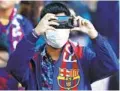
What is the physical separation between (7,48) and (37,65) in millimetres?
522

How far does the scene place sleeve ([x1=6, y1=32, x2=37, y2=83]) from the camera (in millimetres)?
3213

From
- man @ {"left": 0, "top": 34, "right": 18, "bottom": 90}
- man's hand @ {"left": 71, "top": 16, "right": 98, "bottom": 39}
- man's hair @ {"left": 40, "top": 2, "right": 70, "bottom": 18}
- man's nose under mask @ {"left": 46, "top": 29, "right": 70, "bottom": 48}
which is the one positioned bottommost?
man @ {"left": 0, "top": 34, "right": 18, "bottom": 90}

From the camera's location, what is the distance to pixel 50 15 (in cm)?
327

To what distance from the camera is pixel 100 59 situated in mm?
3316

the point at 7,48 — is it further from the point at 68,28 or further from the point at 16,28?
the point at 68,28

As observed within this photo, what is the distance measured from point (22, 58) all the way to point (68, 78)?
0.35 metres

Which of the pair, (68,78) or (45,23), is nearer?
(45,23)

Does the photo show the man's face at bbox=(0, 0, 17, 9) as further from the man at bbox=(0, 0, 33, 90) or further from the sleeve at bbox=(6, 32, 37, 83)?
the sleeve at bbox=(6, 32, 37, 83)

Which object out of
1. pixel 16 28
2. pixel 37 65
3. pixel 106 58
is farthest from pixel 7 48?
pixel 106 58

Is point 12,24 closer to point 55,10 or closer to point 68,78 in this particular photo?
point 55,10

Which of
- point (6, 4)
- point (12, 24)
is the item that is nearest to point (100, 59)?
point (12, 24)

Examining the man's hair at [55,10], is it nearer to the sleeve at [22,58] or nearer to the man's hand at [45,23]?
the man's hand at [45,23]

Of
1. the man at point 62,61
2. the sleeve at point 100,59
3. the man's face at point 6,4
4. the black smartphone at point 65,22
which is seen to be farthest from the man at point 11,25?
the sleeve at point 100,59

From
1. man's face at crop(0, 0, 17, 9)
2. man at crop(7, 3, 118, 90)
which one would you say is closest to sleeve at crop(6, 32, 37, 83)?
man at crop(7, 3, 118, 90)
